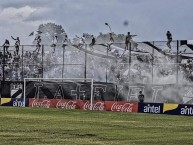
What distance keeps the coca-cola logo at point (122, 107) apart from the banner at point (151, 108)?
39.7 inches

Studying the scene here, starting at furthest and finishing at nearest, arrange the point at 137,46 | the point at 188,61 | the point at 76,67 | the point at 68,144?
the point at 76,67 → the point at 137,46 → the point at 188,61 → the point at 68,144

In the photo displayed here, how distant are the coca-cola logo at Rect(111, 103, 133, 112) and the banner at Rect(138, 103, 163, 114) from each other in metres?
1.01

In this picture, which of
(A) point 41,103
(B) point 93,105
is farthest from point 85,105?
(A) point 41,103

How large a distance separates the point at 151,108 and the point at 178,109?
262 centimetres

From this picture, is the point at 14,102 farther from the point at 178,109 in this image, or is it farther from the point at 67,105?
the point at 178,109

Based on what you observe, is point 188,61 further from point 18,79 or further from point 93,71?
point 18,79

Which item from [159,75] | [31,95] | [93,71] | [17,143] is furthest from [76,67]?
[17,143]

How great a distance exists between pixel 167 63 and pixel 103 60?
7350 mm

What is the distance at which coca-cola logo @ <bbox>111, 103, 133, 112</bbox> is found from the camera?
44219 mm

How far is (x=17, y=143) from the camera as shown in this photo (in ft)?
54.2

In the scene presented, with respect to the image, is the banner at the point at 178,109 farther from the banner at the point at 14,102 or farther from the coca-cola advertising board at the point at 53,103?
the banner at the point at 14,102

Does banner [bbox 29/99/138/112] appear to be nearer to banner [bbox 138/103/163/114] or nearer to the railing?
banner [bbox 138/103/163/114]

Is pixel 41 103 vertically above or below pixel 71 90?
below

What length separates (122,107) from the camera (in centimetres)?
4478
